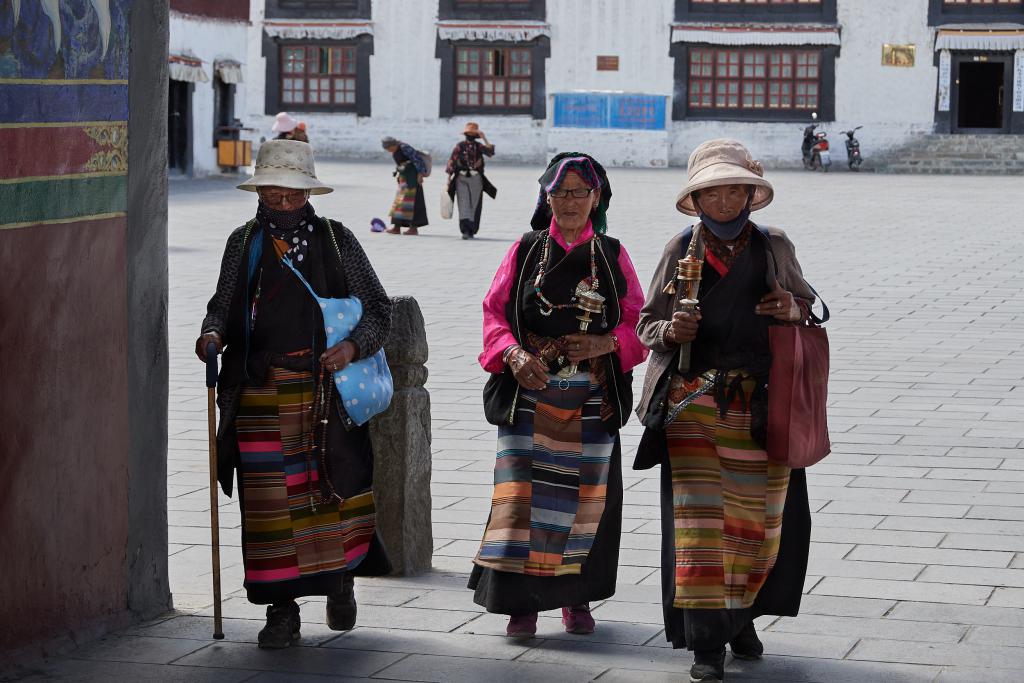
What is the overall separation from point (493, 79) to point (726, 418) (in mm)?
42095

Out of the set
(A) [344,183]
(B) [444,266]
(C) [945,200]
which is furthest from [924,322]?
(A) [344,183]

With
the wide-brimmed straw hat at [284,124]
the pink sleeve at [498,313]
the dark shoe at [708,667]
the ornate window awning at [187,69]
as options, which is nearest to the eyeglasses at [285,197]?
the pink sleeve at [498,313]

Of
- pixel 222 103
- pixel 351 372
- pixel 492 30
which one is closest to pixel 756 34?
pixel 492 30

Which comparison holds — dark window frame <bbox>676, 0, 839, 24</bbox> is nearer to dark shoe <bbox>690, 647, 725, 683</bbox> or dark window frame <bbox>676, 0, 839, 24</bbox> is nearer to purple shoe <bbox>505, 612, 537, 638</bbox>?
purple shoe <bbox>505, 612, 537, 638</bbox>

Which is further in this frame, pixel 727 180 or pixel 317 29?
pixel 317 29

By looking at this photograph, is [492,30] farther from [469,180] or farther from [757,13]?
[469,180]

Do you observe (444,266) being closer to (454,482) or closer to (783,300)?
(454,482)

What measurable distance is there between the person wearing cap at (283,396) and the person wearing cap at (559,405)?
0.45 meters

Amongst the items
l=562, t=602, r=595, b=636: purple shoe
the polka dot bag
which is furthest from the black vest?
l=562, t=602, r=595, b=636: purple shoe

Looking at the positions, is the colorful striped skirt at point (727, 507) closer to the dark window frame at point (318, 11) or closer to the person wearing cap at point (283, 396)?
the person wearing cap at point (283, 396)

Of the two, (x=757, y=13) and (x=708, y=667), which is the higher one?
(x=757, y=13)

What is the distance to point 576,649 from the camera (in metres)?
5.23

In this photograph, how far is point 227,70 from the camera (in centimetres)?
3706

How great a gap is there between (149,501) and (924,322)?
8496 millimetres
